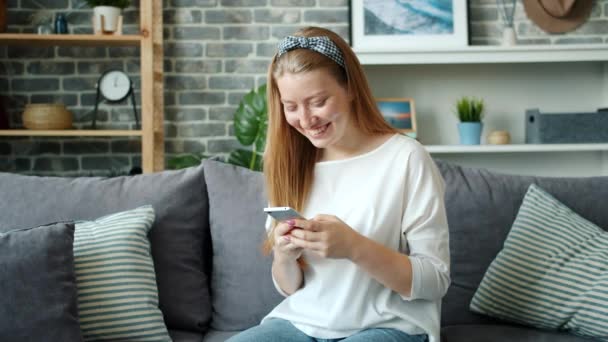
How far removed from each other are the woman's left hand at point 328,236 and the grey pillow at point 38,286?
0.59m

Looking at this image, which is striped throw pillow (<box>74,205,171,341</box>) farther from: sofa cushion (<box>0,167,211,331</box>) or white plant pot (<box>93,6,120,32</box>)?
white plant pot (<box>93,6,120,32</box>)

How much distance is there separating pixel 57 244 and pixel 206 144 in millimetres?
2255

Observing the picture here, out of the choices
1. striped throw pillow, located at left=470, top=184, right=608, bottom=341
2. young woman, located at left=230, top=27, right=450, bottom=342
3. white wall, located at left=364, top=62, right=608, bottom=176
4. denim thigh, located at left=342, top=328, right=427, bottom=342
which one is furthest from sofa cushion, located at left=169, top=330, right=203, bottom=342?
white wall, located at left=364, top=62, right=608, bottom=176

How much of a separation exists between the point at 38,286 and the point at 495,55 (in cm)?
272

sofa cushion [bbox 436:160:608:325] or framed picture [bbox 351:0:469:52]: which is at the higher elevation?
framed picture [bbox 351:0:469:52]

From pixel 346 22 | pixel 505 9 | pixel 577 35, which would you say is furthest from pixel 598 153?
pixel 346 22

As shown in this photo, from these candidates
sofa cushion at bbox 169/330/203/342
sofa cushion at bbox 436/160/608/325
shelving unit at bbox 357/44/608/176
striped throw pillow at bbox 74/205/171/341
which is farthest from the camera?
shelving unit at bbox 357/44/608/176

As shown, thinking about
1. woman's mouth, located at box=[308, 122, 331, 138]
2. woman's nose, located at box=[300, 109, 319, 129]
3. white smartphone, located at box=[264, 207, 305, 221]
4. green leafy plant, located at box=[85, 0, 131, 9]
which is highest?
green leafy plant, located at box=[85, 0, 131, 9]

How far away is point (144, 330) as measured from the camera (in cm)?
169

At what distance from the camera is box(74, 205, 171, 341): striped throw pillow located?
166 cm

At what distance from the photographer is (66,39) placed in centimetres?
347

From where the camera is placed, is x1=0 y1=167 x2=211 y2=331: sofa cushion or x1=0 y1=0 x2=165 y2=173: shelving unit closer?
x1=0 y1=167 x2=211 y2=331: sofa cushion

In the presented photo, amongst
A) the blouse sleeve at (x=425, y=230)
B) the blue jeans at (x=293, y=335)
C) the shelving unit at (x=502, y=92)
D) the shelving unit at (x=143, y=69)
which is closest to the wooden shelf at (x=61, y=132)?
the shelving unit at (x=143, y=69)

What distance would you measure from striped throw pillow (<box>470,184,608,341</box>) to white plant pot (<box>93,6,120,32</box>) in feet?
7.96
